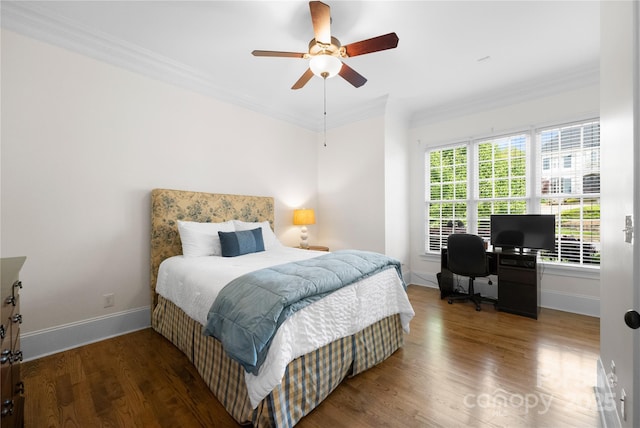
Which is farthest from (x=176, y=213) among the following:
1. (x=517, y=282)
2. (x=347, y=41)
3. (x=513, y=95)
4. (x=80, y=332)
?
(x=513, y=95)

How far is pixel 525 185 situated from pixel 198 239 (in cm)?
418

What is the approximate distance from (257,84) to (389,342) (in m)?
3.31

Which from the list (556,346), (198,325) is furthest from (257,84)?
(556,346)

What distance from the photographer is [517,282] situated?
3199 millimetres

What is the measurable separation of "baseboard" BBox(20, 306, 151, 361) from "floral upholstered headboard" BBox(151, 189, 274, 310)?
0.21 m

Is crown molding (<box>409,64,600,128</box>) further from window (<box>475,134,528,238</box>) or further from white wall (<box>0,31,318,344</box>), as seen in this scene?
white wall (<box>0,31,318,344</box>)

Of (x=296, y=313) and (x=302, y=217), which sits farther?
(x=302, y=217)

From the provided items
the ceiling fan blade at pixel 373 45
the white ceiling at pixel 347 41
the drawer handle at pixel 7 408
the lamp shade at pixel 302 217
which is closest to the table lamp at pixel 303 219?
the lamp shade at pixel 302 217

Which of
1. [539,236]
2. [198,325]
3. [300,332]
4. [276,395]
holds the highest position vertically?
[539,236]

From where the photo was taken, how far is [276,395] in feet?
4.68

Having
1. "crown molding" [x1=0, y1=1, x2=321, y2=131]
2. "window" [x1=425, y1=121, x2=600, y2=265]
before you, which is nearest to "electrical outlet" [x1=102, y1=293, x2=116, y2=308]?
"crown molding" [x1=0, y1=1, x2=321, y2=131]

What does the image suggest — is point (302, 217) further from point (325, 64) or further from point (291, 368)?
point (291, 368)

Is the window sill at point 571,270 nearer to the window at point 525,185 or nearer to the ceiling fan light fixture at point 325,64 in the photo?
the window at point 525,185

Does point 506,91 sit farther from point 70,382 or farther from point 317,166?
point 70,382
